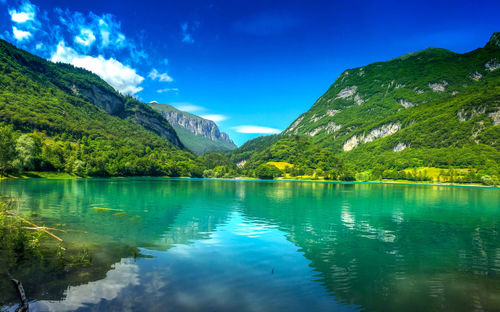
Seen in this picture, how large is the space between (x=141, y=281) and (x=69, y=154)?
15174 cm

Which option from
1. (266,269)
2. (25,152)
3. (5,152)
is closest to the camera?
(266,269)

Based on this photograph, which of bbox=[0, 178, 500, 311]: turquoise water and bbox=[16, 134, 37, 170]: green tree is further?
bbox=[16, 134, 37, 170]: green tree

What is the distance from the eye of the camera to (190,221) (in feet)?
101

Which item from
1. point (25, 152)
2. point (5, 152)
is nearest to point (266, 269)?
point (5, 152)

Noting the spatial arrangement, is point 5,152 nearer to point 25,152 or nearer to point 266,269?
point 25,152

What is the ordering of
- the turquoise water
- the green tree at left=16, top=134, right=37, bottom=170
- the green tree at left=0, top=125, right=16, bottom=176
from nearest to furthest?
the turquoise water, the green tree at left=0, top=125, right=16, bottom=176, the green tree at left=16, top=134, right=37, bottom=170

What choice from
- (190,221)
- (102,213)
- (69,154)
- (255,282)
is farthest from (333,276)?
(69,154)

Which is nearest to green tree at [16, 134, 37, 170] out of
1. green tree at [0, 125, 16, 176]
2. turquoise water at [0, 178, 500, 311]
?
green tree at [0, 125, 16, 176]

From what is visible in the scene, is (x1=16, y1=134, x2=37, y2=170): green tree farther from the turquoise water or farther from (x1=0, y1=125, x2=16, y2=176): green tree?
the turquoise water

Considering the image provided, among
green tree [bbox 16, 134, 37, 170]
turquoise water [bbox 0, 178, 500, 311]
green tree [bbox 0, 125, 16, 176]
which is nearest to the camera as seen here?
turquoise water [bbox 0, 178, 500, 311]

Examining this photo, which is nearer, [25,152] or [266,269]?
[266,269]

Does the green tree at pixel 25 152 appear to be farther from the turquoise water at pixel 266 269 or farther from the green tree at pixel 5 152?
the turquoise water at pixel 266 269

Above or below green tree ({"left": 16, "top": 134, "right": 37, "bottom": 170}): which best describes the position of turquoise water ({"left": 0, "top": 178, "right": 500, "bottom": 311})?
below

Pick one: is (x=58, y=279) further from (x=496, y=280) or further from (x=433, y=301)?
(x=496, y=280)
